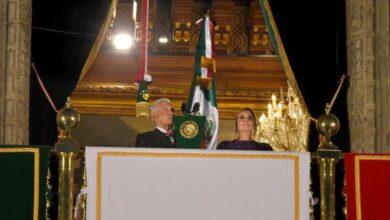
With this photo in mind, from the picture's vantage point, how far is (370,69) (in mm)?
7504

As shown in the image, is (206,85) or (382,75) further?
(206,85)

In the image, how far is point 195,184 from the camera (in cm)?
505

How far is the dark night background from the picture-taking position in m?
7.27

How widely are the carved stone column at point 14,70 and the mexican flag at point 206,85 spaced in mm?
1958

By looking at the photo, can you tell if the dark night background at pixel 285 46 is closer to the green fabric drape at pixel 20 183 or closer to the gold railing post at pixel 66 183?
the green fabric drape at pixel 20 183

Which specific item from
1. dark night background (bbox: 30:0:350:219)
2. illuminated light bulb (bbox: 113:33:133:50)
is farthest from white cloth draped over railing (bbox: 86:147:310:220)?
illuminated light bulb (bbox: 113:33:133:50)

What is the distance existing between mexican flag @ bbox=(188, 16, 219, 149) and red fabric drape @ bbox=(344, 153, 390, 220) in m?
2.66

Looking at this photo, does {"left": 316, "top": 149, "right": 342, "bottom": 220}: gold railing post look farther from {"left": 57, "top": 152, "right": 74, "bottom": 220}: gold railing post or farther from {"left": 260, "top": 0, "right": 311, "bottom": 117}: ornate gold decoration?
{"left": 260, "top": 0, "right": 311, "bottom": 117}: ornate gold decoration

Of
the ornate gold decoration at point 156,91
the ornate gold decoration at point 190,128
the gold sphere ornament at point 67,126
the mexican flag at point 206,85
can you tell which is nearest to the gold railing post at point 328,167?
the ornate gold decoration at point 190,128

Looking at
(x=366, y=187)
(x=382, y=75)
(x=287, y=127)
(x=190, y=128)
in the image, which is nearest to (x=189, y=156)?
(x=190, y=128)

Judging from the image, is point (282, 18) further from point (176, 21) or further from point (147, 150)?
point (176, 21)

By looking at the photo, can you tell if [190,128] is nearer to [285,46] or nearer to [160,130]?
[160,130]

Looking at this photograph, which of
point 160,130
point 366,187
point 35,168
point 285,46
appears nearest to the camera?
point 35,168

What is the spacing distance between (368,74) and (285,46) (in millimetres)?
992
